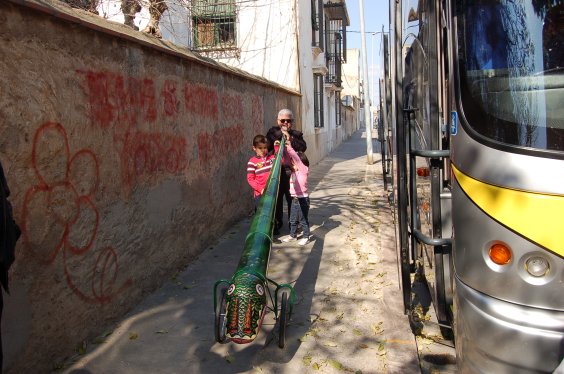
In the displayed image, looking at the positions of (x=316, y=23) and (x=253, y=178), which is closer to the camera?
(x=253, y=178)

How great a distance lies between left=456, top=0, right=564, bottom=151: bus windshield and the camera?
2.41 meters

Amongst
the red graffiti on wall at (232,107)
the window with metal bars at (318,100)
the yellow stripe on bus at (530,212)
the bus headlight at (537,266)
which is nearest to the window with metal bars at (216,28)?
the window with metal bars at (318,100)

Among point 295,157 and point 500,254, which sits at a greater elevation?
point 295,157

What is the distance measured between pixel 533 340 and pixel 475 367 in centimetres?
35

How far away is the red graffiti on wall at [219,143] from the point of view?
6.16 meters

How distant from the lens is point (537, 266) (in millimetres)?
2273

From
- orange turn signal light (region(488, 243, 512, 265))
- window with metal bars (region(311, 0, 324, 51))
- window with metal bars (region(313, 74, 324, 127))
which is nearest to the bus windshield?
orange turn signal light (region(488, 243, 512, 265))

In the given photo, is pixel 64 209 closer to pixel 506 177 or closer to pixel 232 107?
pixel 506 177

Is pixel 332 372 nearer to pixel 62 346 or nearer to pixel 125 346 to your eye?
pixel 125 346

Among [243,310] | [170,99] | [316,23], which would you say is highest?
[316,23]

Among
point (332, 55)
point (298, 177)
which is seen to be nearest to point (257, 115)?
point (298, 177)

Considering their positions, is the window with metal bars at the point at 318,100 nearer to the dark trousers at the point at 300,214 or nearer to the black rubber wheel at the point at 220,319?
the dark trousers at the point at 300,214

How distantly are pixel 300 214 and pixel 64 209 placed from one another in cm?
357

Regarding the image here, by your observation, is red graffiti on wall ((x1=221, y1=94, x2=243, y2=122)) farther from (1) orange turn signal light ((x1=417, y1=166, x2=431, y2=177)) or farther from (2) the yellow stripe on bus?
(2) the yellow stripe on bus
